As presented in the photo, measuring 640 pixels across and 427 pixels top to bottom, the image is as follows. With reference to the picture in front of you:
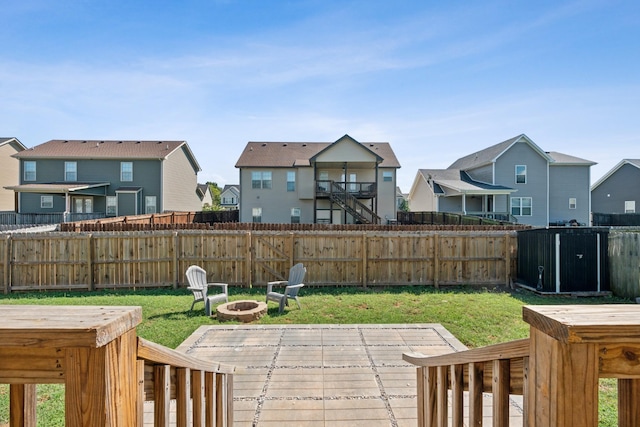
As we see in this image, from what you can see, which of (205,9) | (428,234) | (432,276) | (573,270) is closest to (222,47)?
(205,9)

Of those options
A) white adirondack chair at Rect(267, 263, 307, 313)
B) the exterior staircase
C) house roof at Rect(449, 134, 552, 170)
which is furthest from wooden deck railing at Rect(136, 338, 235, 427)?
house roof at Rect(449, 134, 552, 170)

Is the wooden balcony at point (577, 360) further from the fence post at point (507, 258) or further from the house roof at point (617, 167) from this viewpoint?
the house roof at point (617, 167)

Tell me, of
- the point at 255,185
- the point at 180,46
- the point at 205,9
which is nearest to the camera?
the point at 205,9

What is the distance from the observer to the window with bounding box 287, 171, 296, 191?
25.0 metres

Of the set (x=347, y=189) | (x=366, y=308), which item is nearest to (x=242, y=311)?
(x=366, y=308)

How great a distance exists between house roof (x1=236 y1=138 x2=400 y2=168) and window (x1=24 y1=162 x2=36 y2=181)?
16.9m

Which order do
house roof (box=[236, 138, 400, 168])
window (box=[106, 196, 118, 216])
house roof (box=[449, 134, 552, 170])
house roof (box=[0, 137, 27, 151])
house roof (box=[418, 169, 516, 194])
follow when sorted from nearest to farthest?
house roof (box=[236, 138, 400, 168])
house roof (box=[418, 169, 516, 194])
house roof (box=[449, 134, 552, 170])
window (box=[106, 196, 118, 216])
house roof (box=[0, 137, 27, 151])

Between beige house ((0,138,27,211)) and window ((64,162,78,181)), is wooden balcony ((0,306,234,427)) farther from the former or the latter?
beige house ((0,138,27,211))

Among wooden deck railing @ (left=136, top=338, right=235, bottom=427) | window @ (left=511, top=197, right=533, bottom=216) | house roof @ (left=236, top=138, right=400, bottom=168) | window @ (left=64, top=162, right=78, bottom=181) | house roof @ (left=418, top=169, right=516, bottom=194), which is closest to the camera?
wooden deck railing @ (left=136, top=338, right=235, bottom=427)

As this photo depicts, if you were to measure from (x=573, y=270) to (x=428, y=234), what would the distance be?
398cm

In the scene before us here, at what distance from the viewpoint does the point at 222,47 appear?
41.8 ft

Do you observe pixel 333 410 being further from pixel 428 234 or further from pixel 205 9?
pixel 205 9

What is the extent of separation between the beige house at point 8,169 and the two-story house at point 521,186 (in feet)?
121

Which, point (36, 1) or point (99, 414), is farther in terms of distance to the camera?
point (36, 1)
